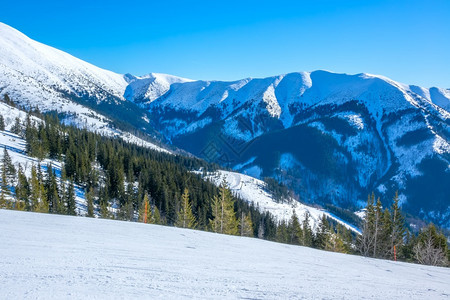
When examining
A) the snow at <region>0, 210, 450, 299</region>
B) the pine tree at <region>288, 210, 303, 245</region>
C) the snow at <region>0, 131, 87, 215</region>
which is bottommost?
the pine tree at <region>288, 210, 303, 245</region>

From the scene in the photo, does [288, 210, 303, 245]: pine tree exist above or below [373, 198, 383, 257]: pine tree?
below

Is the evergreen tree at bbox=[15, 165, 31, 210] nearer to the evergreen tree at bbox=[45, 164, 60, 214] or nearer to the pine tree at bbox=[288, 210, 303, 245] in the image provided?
the evergreen tree at bbox=[45, 164, 60, 214]

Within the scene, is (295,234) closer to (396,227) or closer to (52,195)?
(396,227)

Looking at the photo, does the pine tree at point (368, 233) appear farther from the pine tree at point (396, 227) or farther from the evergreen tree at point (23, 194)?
the evergreen tree at point (23, 194)

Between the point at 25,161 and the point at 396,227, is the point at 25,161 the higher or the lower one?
the higher one

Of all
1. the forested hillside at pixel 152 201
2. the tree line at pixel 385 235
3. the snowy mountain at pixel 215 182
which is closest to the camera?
the tree line at pixel 385 235

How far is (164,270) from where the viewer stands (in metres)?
8.34

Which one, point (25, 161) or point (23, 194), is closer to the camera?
point (23, 194)

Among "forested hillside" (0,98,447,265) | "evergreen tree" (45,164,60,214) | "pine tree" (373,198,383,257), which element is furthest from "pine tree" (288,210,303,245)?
"evergreen tree" (45,164,60,214)

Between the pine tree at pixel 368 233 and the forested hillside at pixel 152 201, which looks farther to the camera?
the forested hillside at pixel 152 201

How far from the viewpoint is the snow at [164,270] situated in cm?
643

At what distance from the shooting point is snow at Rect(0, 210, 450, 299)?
6434mm

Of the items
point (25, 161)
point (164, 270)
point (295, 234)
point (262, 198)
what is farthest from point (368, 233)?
point (262, 198)

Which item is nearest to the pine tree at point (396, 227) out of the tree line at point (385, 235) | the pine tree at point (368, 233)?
the tree line at point (385, 235)
